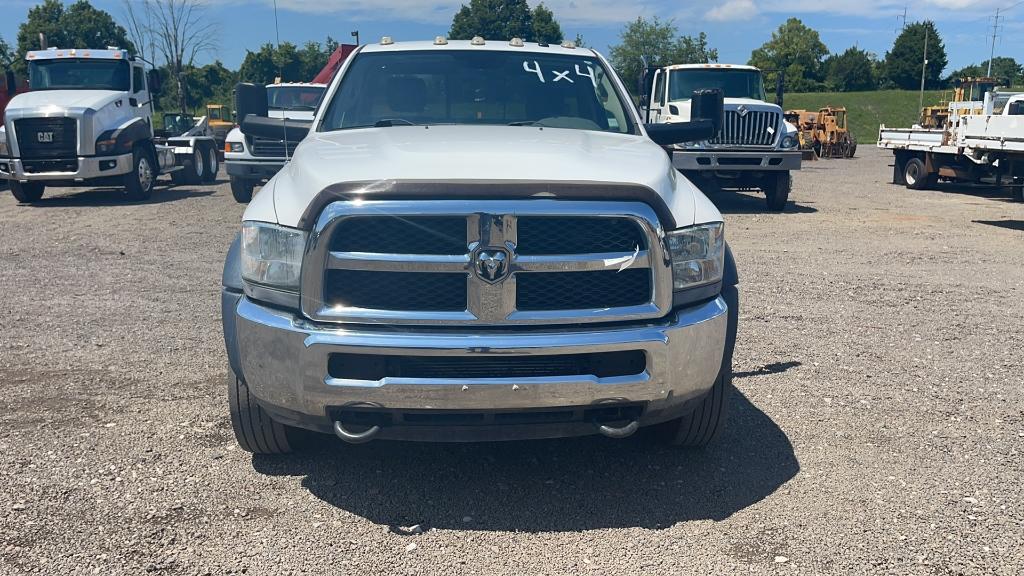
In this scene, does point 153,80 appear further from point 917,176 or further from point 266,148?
point 917,176

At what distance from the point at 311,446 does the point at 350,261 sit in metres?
1.27

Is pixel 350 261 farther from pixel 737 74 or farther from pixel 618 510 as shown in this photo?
pixel 737 74

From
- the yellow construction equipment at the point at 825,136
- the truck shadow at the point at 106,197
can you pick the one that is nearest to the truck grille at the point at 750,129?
the truck shadow at the point at 106,197

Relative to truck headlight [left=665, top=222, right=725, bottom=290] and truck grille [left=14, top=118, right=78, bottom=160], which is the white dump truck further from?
truck grille [left=14, top=118, right=78, bottom=160]

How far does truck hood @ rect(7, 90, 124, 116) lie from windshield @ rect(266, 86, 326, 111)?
2.73 metres

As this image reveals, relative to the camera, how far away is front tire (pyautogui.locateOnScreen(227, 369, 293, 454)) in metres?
3.57

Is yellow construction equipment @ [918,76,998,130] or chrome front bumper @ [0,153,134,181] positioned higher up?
yellow construction equipment @ [918,76,998,130]

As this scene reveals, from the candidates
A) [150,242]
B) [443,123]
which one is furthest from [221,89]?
[443,123]

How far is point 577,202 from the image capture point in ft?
10.1

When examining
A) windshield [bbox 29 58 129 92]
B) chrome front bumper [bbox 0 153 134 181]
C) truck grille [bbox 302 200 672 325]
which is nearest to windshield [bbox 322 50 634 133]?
truck grille [bbox 302 200 672 325]

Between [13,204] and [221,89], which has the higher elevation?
[221,89]

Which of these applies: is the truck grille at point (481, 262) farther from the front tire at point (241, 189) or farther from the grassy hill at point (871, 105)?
the grassy hill at point (871, 105)

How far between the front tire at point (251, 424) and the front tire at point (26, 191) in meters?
13.8

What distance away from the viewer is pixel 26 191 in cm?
1555
